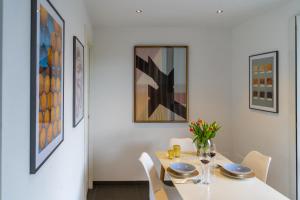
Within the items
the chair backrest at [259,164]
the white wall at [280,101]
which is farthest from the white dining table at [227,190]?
the white wall at [280,101]

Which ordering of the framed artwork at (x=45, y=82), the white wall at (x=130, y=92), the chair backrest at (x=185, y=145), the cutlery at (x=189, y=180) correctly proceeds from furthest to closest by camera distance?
1. the white wall at (x=130, y=92)
2. the chair backrest at (x=185, y=145)
3. the cutlery at (x=189, y=180)
4. the framed artwork at (x=45, y=82)

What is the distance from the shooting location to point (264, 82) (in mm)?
3221

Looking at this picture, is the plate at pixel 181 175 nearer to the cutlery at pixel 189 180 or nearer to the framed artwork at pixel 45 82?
the cutlery at pixel 189 180

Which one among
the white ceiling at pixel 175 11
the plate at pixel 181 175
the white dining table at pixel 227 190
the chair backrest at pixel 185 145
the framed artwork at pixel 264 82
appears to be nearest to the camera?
the white dining table at pixel 227 190

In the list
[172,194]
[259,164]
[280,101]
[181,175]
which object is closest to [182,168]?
[181,175]

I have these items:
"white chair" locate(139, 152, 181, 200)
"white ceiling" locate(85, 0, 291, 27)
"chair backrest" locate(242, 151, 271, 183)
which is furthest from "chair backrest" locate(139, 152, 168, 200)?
"white ceiling" locate(85, 0, 291, 27)

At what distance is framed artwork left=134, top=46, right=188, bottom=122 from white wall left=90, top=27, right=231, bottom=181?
10 cm

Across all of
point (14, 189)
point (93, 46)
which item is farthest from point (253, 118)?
point (14, 189)

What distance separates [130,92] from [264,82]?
1909mm

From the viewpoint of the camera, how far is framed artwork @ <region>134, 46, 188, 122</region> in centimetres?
396

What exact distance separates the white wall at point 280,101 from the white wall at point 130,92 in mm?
337

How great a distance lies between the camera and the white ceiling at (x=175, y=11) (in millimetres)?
2895

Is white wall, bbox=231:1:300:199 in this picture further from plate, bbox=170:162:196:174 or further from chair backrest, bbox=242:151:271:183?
plate, bbox=170:162:196:174

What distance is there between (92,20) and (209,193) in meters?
2.73
